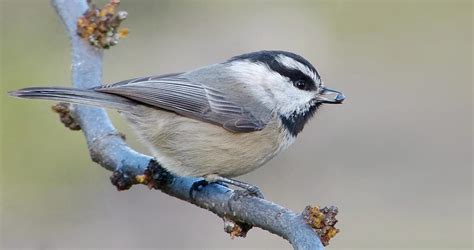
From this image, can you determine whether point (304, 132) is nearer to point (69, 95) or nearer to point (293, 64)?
point (293, 64)

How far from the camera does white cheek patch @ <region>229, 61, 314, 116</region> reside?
154 inches

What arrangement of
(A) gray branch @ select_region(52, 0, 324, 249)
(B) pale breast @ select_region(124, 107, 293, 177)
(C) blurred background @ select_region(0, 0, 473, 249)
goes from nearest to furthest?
(A) gray branch @ select_region(52, 0, 324, 249) → (B) pale breast @ select_region(124, 107, 293, 177) → (C) blurred background @ select_region(0, 0, 473, 249)

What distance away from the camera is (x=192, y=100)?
3.85m

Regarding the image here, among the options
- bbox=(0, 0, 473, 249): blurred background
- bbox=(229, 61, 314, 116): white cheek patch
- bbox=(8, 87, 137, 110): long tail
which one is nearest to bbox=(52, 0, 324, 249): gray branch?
bbox=(8, 87, 137, 110): long tail

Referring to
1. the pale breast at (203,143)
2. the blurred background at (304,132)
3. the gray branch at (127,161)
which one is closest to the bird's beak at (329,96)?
the pale breast at (203,143)

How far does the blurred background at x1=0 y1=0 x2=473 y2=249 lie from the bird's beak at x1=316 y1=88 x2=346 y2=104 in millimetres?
2390

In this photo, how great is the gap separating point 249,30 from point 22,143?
3.48 meters

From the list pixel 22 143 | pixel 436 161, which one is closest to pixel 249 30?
pixel 436 161

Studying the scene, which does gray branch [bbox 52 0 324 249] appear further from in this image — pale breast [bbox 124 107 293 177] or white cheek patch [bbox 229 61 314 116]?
white cheek patch [bbox 229 61 314 116]

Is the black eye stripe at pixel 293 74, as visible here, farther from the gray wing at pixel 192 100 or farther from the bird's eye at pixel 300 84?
the gray wing at pixel 192 100

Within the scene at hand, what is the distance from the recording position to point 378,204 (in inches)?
292

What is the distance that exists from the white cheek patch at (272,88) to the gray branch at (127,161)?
2.20 ft

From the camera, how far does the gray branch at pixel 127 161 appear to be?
270cm

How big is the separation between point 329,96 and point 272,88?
0.26 metres
